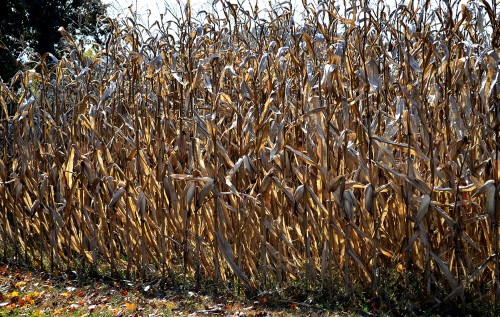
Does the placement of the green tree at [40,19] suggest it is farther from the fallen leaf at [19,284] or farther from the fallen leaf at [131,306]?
the fallen leaf at [131,306]

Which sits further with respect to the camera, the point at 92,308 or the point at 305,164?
the point at 92,308

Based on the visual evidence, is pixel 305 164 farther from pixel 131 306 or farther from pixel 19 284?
pixel 19 284

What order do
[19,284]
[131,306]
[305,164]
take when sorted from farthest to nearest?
[19,284], [131,306], [305,164]

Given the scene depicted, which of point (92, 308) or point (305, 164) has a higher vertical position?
point (305, 164)

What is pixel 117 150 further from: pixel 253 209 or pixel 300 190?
pixel 300 190

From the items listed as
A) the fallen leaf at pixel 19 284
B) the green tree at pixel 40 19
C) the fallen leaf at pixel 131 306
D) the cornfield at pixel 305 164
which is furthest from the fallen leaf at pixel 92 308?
the green tree at pixel 40 19

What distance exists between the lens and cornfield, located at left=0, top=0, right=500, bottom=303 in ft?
10.4

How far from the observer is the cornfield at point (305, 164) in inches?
125

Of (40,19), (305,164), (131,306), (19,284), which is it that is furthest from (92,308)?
(40,19)

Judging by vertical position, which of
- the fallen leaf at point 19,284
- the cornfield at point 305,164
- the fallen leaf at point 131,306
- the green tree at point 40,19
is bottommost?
the fallen leaf at point 131,306

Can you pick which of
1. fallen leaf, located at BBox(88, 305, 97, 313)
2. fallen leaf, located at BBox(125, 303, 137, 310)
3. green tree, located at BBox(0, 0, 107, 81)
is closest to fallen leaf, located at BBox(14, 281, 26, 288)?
fallen leaf, located at BBox(88, 305, 97, 313)

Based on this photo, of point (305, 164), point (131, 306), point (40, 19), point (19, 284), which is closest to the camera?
point (305, 164)

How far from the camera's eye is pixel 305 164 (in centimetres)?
354

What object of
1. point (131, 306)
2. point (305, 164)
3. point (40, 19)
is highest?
point (40, 19)
